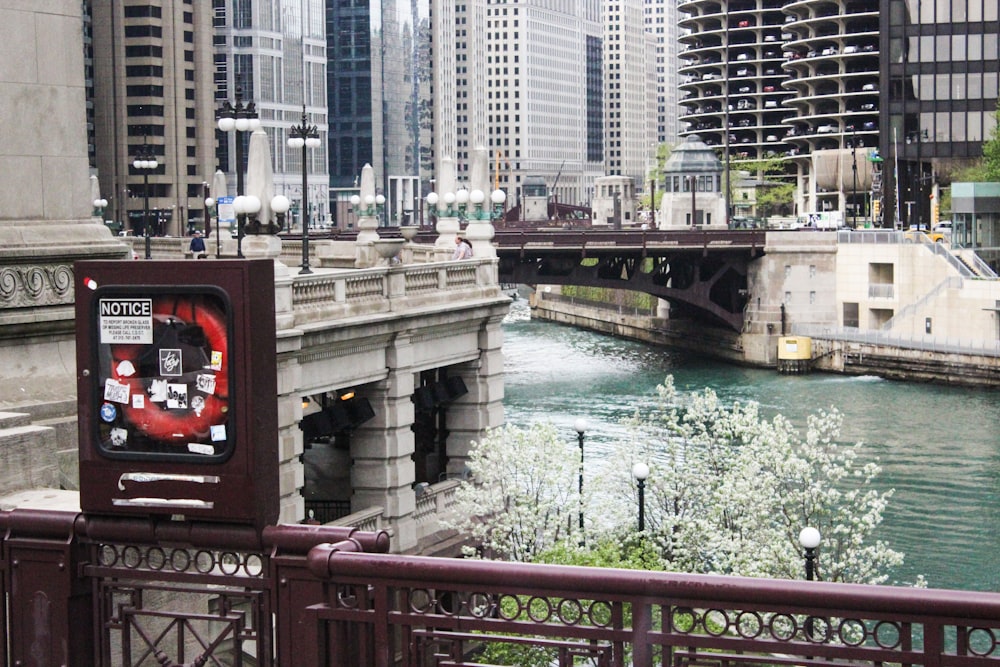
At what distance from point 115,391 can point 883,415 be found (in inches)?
2502

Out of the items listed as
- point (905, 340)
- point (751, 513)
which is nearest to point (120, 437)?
point (751, 513)

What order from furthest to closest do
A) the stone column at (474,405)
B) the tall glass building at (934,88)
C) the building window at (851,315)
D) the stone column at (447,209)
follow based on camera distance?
1. the tall glass building at (934,88)
2. the building window at (851,315)
3. the stone column at (447,209)
4. the stone column at (474,405)

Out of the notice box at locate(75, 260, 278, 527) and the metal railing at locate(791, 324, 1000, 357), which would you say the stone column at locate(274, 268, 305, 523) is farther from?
the metal railing at locate(791, 324, 1000, 357)

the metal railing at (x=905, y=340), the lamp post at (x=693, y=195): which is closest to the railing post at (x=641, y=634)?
the metal railing at (x=905, y=340)

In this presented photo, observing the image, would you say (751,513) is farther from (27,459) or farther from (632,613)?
(632,613)

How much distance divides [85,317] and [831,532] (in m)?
27.3

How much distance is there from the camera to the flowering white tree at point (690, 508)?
31.6 meters

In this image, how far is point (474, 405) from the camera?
123ft

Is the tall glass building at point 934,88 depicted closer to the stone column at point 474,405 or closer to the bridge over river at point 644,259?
the bridge over river at point 644,259

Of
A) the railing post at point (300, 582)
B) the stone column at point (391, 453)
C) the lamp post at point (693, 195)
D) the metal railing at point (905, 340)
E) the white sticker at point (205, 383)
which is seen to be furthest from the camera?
the lamp post at point (693, 195)

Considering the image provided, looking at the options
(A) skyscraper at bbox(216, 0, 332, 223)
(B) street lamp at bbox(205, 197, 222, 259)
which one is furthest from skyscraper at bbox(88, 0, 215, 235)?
(B) street lamp at bbox(205, 197, 222, 259)

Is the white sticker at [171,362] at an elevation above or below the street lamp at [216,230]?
below

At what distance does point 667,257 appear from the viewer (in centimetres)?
9800

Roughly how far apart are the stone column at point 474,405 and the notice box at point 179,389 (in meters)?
28.6
